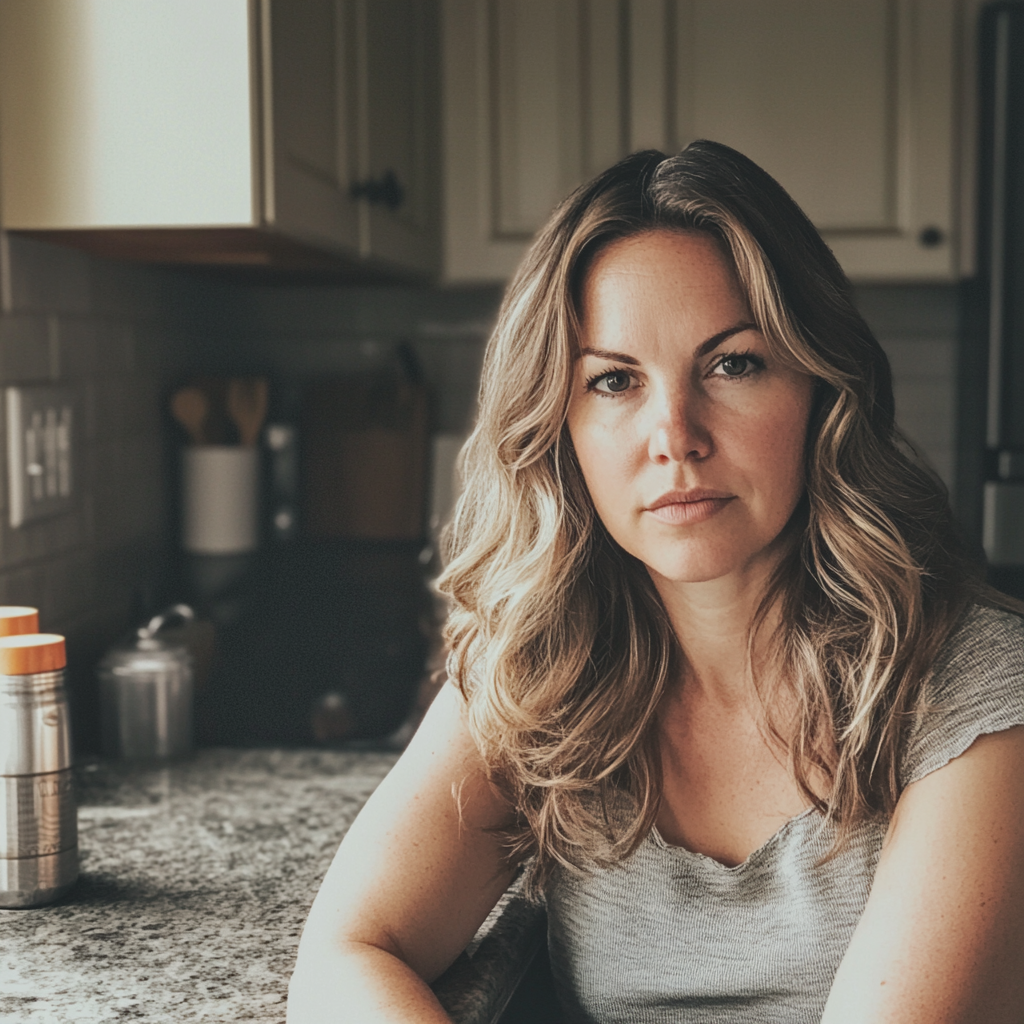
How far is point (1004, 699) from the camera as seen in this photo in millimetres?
985

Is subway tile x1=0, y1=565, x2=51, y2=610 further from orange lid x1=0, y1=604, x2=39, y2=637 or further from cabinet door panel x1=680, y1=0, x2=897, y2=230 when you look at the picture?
cabinet door panel x1=680, y1=0, x2=897, y2=230

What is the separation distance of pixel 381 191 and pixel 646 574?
3.24 feet

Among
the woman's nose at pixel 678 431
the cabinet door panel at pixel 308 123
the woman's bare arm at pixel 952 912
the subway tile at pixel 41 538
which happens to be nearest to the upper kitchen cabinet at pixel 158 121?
the cabinet door panel at pixel 308 123

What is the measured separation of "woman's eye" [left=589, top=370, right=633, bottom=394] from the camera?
41.7 inches

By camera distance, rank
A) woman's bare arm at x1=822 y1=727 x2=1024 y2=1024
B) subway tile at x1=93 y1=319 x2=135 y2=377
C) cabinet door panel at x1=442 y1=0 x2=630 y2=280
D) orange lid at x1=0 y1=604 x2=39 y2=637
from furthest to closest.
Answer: cabinet door panel at x1=442 y1=0 x2=630 y2=280
subway tile at x1=93 y1=319 x2=135 y2=377
orange lid at x1=0 y1=604 x2=39 y2=637
woman's bare arm at x1=822 y1=727 x2=1024 y2=1024

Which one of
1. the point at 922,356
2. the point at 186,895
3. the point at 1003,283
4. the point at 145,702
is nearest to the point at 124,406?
the point at 145,702

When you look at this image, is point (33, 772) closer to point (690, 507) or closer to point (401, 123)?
point (690, 507)

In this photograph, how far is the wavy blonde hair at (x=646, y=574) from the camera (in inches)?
40.7

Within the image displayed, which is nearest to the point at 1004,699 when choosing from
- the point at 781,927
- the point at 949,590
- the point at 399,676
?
the point at 949,590

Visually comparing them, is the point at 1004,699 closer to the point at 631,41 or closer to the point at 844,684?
the point at 844,684

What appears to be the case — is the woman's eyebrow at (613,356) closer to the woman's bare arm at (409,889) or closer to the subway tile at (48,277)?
the woman's bare arm at (409,889)

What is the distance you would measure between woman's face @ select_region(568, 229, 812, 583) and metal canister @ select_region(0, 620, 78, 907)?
52 cm

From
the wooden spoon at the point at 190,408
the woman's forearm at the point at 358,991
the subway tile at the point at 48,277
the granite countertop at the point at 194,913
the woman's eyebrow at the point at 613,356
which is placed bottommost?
the granite countertop at the point at 194,913

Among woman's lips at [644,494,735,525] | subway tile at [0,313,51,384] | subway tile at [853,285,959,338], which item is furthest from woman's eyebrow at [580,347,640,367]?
subway tile at [853,285,959,338]
